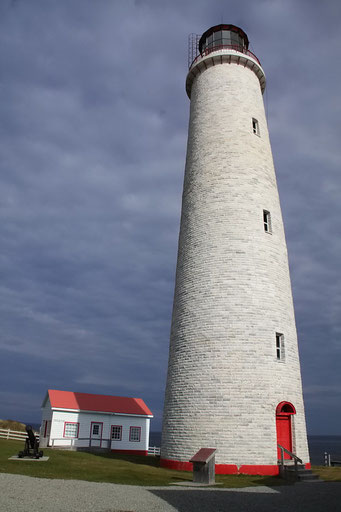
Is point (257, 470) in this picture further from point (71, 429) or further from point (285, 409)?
point (71, 429)

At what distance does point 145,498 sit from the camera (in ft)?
34.0

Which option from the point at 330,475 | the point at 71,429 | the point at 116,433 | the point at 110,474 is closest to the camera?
the point at 110,474

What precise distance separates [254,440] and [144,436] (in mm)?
17575

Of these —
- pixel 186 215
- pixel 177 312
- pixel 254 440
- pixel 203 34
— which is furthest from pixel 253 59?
pixel 254 440

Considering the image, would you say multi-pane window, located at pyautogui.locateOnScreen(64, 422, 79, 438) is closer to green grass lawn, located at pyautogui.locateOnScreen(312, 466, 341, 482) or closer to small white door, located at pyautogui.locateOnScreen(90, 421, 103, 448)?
small white door, located at pyautogui.locateOnScreen(90, 421, 103, 448)

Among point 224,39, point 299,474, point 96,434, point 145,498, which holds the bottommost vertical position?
point 145,498

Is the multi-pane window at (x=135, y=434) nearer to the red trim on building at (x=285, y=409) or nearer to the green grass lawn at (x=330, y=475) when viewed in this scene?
the green grass lawn at (x=330, y=475)

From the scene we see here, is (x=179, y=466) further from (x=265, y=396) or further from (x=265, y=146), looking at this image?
(x=265, y=146)

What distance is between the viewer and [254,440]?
1600 cm

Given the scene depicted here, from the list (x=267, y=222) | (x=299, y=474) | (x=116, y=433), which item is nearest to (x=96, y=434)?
(x=116, y=433)

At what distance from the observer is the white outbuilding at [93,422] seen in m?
28.8

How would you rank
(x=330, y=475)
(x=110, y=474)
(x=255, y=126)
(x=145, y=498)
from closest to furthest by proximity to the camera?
(x=145, y=498), (x=110, y=474), (x=330, y=475), (x=255, y=126)

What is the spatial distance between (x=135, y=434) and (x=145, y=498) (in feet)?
72.5

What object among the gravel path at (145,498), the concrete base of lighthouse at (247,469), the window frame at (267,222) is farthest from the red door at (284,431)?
the window frame at (267,222)
